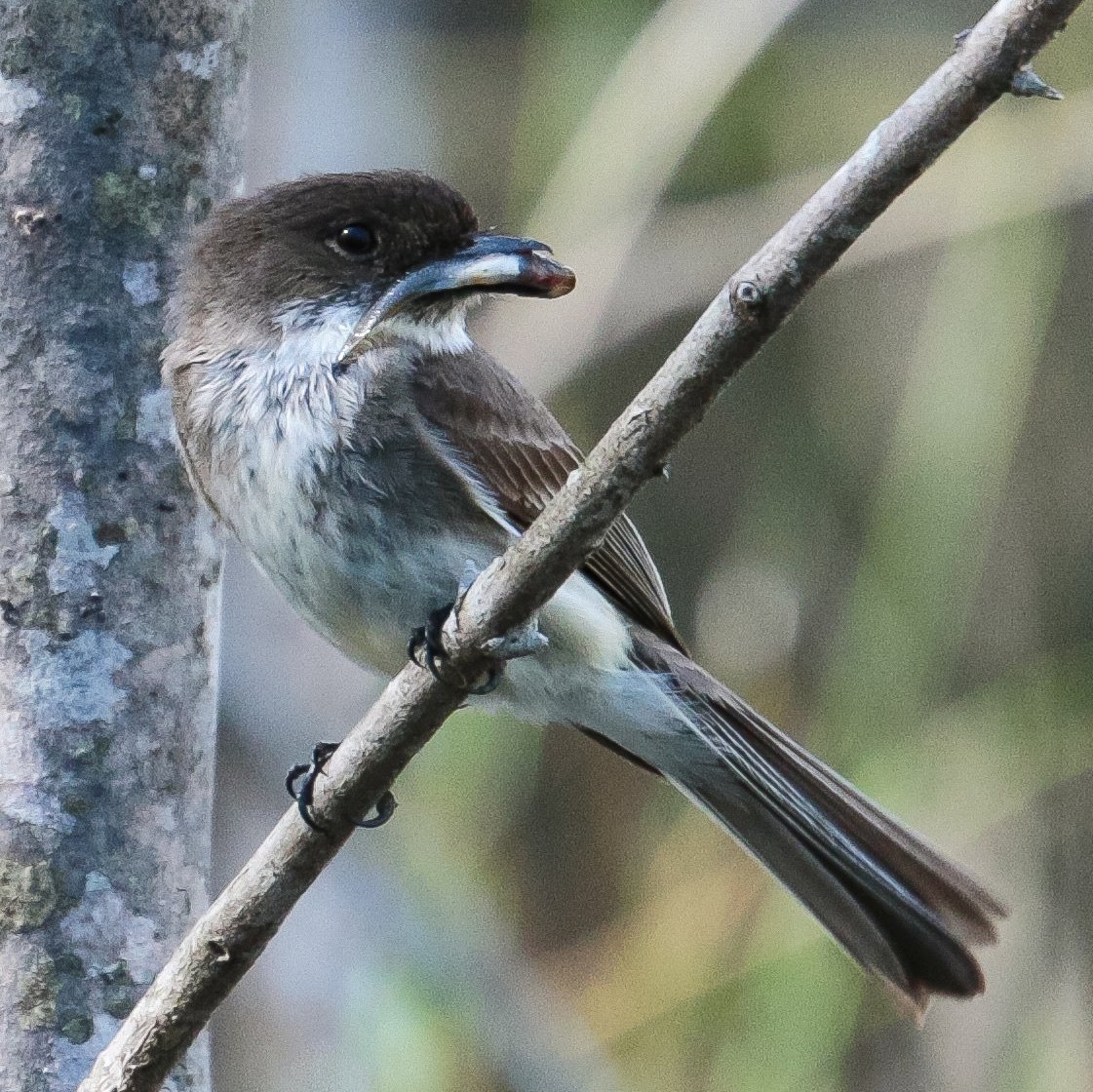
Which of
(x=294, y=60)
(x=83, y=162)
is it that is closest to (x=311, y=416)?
(x=83, y=162)

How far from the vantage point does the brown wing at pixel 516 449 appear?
2.69m

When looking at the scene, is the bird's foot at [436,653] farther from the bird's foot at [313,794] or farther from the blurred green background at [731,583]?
the blurred green background at [731,583]

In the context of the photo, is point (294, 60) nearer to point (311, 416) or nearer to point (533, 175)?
point (533, 175)

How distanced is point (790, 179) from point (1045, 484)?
1212 millimetres

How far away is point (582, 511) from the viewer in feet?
5.75

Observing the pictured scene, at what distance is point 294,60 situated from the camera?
470 cm

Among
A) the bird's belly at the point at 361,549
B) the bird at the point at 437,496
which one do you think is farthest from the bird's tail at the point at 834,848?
the bird's belly at the point at 361,549

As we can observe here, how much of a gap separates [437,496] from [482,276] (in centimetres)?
34

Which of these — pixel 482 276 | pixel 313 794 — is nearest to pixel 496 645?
pixel 313 794

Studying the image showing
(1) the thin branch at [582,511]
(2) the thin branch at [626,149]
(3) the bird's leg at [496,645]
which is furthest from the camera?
(2) the thin branch at [626,149]

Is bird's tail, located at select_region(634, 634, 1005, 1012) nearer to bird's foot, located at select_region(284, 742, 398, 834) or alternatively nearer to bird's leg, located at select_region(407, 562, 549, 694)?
bird's foot, located at select_region(284, 742, 398, 834)

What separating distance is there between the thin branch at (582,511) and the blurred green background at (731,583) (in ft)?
5.48

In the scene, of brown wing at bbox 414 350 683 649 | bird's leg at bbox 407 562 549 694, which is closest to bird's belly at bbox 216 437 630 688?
brown wing at bbox 414 350 683 649

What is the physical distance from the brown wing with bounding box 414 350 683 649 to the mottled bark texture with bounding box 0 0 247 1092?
426 mm
